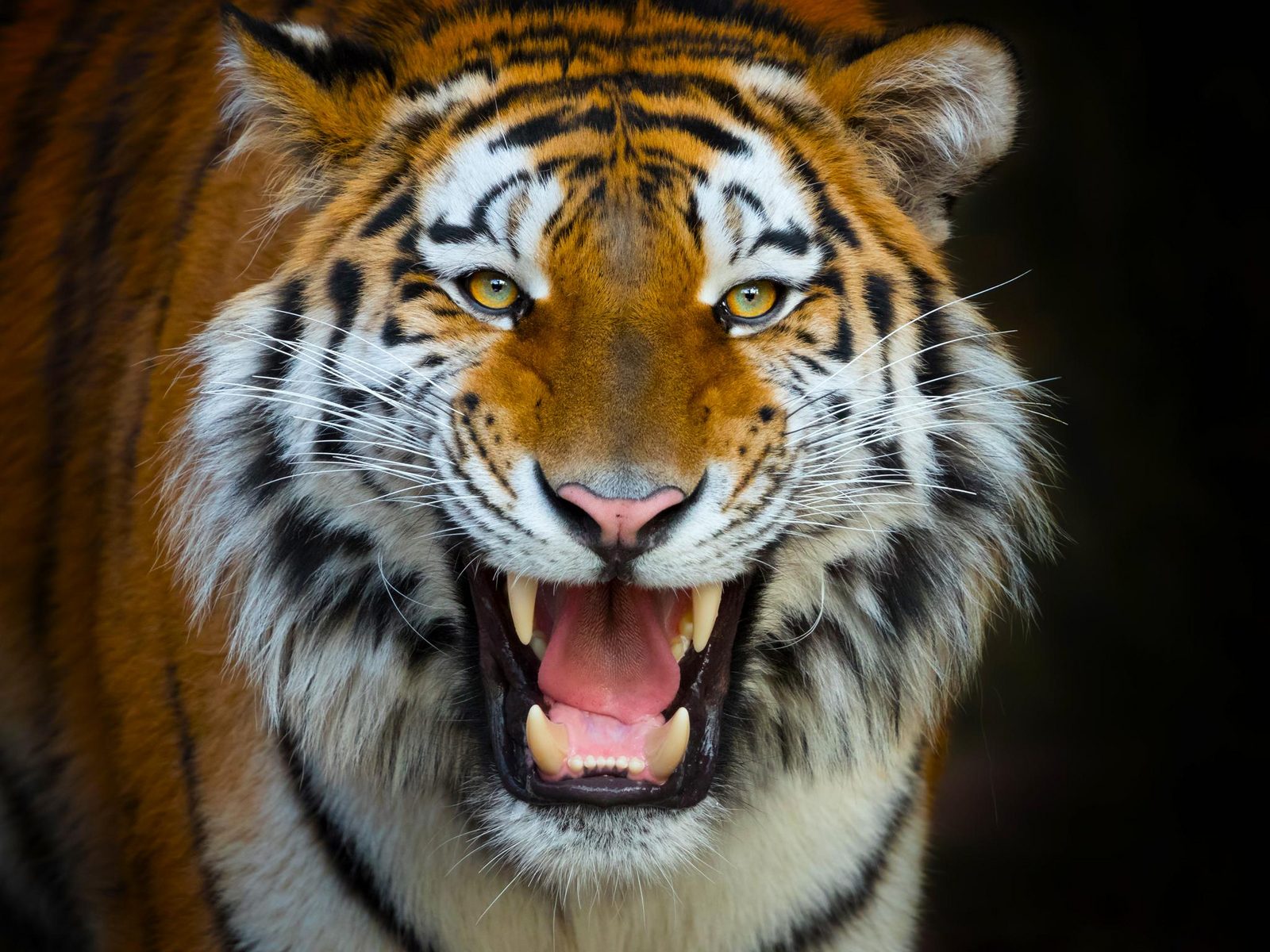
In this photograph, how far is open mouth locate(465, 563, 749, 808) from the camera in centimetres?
129

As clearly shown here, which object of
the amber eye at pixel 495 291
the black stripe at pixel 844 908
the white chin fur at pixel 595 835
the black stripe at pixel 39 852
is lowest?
the black stripe at pixel 39 852

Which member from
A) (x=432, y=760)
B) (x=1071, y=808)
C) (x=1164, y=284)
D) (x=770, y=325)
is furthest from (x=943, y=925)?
(x=770, y=325)

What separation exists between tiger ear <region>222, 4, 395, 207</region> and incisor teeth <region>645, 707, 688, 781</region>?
0.64m

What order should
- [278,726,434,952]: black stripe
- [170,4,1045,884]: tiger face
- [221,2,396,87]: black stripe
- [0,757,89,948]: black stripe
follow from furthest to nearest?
[0,757,89,948]: black stripe → [278,726,434,952]: black stripe → [221,2,396,87]: black stripe → [170,4,1045,884]: tiger face

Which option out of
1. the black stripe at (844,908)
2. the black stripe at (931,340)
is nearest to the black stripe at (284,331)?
the black stripe at (931,340)

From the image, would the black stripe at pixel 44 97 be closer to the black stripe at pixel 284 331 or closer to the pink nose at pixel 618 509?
the black stripe at pixel 284 331

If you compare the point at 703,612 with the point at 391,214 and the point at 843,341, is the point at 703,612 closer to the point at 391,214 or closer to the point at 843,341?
the point at 843,341

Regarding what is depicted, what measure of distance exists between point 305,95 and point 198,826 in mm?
799

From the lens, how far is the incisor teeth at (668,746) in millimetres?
1279

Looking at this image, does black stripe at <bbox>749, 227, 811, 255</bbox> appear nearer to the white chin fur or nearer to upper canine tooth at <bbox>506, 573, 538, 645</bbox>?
upper canine tooth at <bbox>506, 573, 538, 645</bbox>

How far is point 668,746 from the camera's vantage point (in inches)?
50.6

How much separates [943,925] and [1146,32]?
1.80 metres

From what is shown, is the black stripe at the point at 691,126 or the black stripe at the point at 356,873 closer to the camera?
the black stripe at the point at 691,126

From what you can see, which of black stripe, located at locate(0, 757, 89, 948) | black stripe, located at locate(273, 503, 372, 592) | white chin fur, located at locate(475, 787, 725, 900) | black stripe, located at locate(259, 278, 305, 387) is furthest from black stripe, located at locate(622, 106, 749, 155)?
black stripe, located at locate(0, 757, 89, 948)
